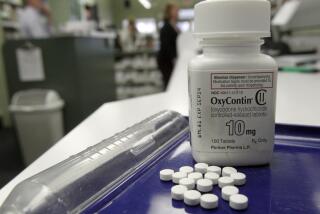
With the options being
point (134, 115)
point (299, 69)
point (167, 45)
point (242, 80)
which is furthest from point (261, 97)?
point (167, 45)

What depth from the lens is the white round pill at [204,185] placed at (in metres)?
0.28

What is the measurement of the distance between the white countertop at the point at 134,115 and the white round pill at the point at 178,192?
183mm

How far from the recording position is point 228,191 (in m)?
0.27

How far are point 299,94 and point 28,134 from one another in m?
1.47

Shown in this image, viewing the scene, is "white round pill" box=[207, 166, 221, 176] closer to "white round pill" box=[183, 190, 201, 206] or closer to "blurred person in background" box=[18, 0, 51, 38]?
"white round pill" box=[183, 190, 201, 206]

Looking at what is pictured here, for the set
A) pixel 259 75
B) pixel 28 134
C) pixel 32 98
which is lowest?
pixel 28 134

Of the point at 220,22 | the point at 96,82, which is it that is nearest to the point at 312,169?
the point at 220,22

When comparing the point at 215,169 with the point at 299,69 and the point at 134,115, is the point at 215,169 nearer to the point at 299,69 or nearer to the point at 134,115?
the point at 134,115

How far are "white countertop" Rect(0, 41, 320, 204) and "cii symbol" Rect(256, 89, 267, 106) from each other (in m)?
0.19

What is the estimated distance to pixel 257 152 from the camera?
336 millimetres

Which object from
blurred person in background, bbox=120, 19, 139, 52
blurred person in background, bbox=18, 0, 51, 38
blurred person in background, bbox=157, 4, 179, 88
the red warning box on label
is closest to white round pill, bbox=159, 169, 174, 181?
the red warning box on label

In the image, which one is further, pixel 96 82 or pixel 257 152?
pixel 96 82

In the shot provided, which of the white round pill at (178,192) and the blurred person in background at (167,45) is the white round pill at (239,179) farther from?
the blurred person in background at (167,45)

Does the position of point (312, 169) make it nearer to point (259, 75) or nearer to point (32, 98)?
point (259, 75)
